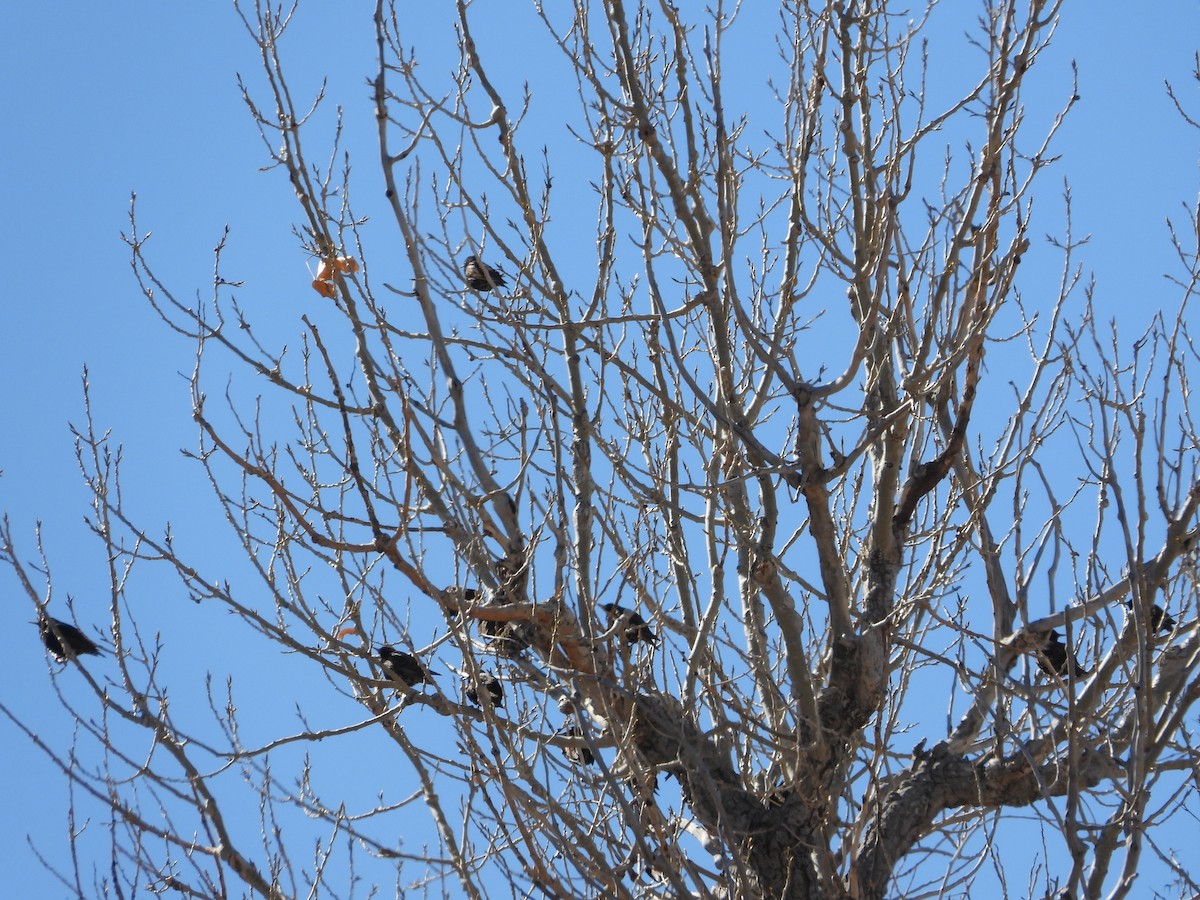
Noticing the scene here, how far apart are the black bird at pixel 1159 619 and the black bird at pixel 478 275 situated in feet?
7.69

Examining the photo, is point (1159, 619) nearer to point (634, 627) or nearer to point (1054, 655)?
point (1054, 655)

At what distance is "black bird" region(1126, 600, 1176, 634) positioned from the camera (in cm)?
427

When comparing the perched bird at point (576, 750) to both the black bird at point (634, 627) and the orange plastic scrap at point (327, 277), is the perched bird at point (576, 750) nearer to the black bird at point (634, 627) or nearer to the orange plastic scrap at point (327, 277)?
the black bird at point (634, 627)

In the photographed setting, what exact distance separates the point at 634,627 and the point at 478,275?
1346 mm

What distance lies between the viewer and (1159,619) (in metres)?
4.40

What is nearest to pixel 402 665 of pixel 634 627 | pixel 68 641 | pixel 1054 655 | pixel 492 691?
pixel 492 691

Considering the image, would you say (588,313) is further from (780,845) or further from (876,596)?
(780,845)

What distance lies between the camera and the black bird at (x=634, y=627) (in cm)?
424

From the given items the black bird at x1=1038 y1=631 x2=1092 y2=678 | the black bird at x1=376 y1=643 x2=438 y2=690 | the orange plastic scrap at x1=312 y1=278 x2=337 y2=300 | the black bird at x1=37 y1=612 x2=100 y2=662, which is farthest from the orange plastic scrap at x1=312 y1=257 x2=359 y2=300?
the black bird at x1=1038 y1=631 x2=1092 y2=678

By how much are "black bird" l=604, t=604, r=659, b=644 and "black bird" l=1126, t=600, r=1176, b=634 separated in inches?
59.2

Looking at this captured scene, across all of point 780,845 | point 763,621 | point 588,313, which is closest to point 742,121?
point 588,313

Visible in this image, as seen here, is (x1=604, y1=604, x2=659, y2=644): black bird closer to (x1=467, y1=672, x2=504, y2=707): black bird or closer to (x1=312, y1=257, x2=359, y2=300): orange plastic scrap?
(x1=467, y1=672, x2=504, y2=707): black bird

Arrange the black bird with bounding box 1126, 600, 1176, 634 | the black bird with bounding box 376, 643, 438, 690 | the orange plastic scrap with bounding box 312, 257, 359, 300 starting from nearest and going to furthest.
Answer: the orange plastic scrap with bounding box 312, 257, 359, 300, the black bird with bounding box 376, 643, 438, 690, the black bird with bounding box 1126, 600, 1176, 634

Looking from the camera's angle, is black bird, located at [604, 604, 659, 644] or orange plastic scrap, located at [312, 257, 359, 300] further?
black bird, located at [604, 604, 659, 644]
